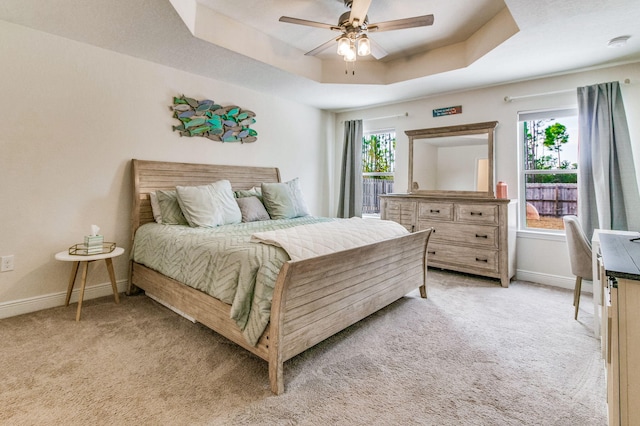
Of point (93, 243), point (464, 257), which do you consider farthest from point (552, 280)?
point (93, 243)

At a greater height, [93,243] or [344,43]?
[344,43]

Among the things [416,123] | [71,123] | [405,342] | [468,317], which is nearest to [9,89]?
[71,123]

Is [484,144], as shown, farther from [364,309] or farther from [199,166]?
[199,166]

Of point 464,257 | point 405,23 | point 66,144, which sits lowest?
point 464,257

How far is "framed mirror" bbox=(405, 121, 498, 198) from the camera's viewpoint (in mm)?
3787

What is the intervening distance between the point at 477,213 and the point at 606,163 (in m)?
1.27

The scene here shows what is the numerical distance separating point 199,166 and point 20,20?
180 cm

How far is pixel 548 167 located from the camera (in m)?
3.61

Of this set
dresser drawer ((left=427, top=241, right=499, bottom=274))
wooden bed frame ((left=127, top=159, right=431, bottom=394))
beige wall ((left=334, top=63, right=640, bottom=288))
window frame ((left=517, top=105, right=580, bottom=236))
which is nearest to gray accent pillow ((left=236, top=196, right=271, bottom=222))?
wooden bed frame ((left=127, top=159, right=431, bottom=394))

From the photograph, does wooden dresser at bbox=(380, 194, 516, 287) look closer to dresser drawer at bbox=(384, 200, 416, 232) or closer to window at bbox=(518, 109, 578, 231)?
dresser drawer at bbox=(384, 200, 416, 232)

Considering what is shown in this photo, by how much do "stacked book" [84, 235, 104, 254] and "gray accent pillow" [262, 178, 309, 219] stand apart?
164cm

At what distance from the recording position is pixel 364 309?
223 cm

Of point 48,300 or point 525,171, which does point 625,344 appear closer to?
point 525,171

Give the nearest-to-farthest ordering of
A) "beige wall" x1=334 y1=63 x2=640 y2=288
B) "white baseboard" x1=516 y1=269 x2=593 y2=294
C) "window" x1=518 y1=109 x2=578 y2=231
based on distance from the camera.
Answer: "beige wall" x1=334 y1=63 x2=640 y2=288 < "white baseboard" x1=516 y1=269 x2=593 y2=294 < "window" x1=518 y1=109 x2=578 y2=231
